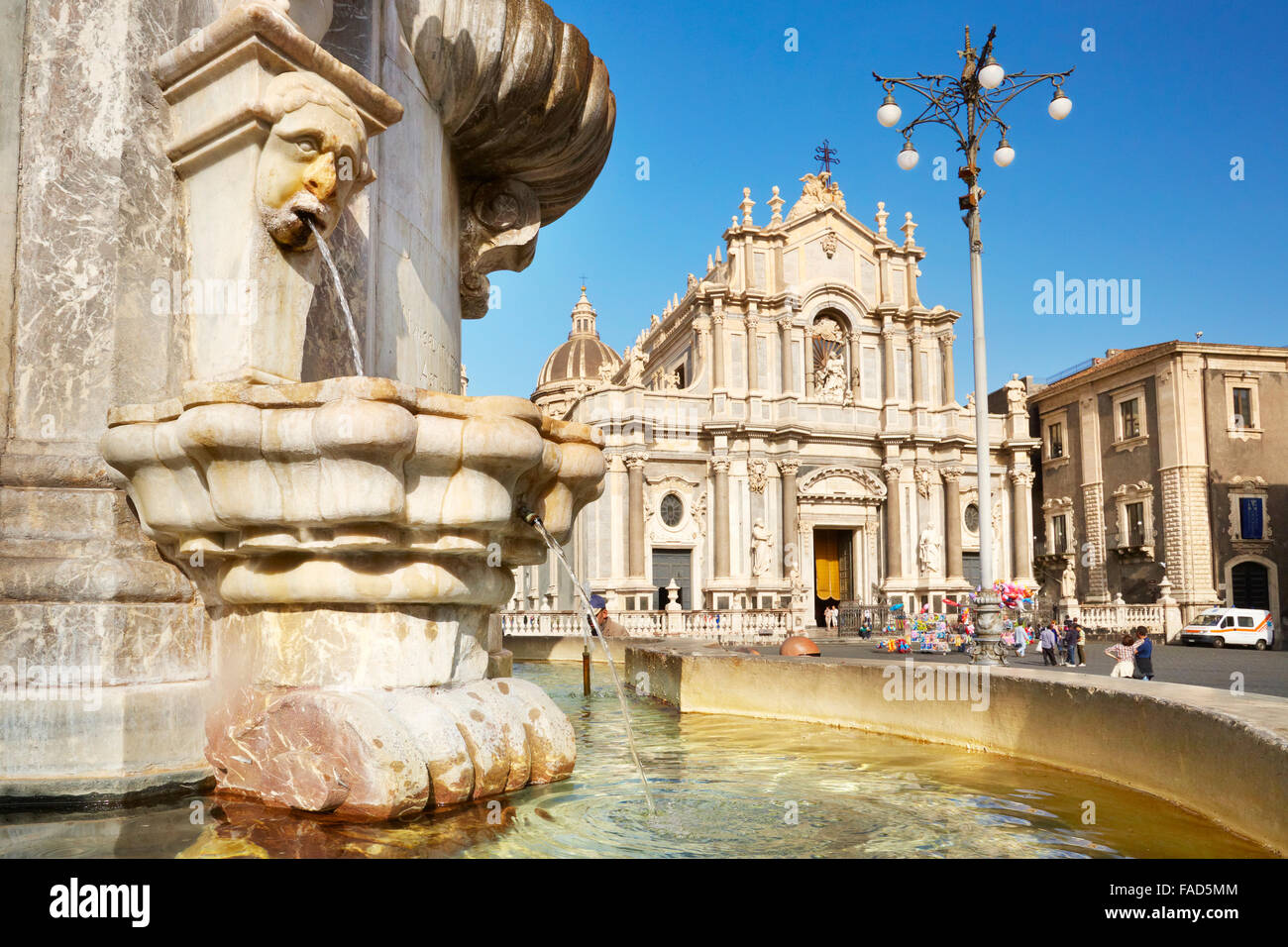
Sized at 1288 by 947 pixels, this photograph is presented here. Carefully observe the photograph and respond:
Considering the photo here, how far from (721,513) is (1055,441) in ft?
56.4

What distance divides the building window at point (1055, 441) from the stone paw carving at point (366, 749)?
137 feet

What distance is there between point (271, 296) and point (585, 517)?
1173 inches

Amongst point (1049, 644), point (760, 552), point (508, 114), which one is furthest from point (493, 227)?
point (760, 552)

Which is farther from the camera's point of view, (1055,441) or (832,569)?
(1055,441)

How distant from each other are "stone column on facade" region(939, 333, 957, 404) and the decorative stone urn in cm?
3657

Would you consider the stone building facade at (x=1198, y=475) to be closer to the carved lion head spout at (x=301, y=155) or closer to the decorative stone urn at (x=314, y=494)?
the decorative stone urn at (x=314, y=494)

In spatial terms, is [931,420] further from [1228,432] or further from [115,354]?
[115,354]

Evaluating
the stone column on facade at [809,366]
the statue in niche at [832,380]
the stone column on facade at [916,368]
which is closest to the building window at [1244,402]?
the stone column on facade at [916,368]

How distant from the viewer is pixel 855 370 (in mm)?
38250

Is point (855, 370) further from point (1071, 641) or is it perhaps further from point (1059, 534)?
point (1071, 641)

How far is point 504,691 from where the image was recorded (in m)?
4.42

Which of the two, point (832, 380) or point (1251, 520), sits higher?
point (832, 380)

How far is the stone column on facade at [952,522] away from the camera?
3684 cm
